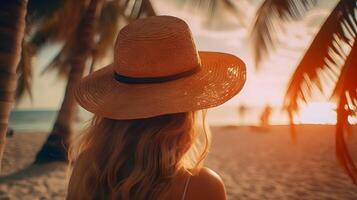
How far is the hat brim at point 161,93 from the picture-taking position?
1.04 meters

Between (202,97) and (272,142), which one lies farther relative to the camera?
(272,142)

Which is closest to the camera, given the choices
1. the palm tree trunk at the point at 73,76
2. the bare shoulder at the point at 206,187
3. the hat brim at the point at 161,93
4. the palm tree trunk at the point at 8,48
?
the bare shoulder at the point at 206,187

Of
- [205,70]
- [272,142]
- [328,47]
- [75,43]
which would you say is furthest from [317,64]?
[272,142]

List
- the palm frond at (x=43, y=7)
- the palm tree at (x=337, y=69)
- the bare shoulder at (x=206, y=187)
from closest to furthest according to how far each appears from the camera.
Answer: the bare shoulder at (x=206, y=187), the palm tree at (x=337, y=69), the palm frond at (x=43, y=7)

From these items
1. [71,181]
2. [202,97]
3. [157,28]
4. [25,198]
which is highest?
[157,28]

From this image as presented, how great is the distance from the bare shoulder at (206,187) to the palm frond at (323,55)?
3.08 metres

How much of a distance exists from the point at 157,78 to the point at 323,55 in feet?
9.83

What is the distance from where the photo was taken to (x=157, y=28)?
115 cm

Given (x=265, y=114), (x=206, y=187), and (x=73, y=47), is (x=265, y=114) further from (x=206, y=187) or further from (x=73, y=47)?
(x=206, y=187)

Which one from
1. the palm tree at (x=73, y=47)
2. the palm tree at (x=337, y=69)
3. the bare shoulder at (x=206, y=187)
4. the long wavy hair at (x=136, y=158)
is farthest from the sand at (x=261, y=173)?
the bare shoulder at (x=206, y=187)

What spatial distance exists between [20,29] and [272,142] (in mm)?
10988

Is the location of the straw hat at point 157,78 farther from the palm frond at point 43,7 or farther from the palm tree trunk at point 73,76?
the palm tree trunk at point 73,76

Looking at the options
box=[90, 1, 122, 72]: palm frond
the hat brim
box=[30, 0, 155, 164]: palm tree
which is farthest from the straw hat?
box=[90, 1, 122, 72]: palm frond

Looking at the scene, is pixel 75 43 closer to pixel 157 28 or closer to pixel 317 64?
pixel 317 64
